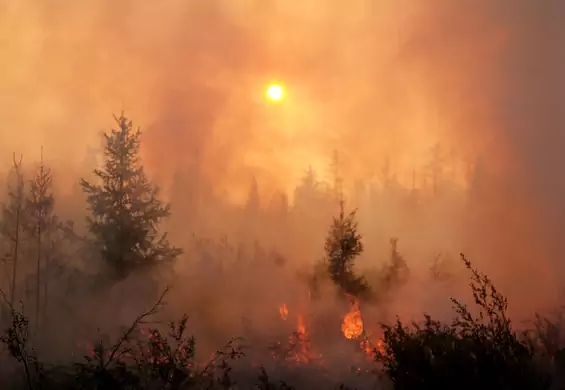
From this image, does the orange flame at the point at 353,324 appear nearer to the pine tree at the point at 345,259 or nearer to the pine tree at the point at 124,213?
the pine tree at the point at 345,259

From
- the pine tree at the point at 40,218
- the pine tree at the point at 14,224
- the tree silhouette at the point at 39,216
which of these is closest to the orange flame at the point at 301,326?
the pine tree at the point at 40,218

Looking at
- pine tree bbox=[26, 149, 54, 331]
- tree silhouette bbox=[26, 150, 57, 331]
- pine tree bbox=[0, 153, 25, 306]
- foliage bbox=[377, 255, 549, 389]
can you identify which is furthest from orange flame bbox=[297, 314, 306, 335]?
foliage bbox=[377, 255, 549, 389]

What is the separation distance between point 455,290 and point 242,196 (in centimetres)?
1693

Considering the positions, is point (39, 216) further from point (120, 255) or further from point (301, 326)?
point (301, 326)

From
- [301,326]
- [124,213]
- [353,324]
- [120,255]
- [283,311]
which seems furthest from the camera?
[283,311]

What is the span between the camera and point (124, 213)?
44.9ft

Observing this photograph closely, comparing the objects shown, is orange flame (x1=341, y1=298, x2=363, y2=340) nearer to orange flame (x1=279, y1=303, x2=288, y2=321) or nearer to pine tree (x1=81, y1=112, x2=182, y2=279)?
orange flame (x1=279, y1=303, x2=288, y2=321)

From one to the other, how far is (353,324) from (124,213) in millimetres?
7037

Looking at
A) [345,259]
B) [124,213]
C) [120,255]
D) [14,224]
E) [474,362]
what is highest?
[14,224]

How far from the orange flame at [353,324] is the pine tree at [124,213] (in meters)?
5.14

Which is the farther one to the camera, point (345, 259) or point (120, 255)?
point (345, 259)

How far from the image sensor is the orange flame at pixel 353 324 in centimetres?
1334

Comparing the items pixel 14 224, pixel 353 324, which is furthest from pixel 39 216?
pixel 353 324

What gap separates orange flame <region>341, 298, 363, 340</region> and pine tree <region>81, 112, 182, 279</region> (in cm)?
514
